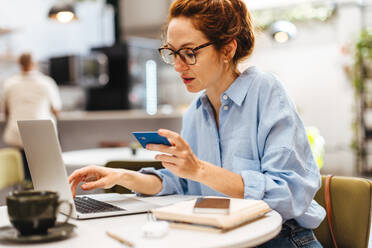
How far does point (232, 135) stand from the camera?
4.94 feet

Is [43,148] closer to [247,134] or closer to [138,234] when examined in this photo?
[138,234]

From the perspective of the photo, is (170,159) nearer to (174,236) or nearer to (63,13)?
(174,236)

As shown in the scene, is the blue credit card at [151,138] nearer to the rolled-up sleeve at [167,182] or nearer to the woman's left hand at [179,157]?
the woman's left hand at [179,157]

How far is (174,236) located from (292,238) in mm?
504

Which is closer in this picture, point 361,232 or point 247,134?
point 247,134

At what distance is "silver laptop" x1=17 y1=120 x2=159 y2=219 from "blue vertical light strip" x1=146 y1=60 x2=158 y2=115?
6309 millimetres

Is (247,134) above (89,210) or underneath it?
above

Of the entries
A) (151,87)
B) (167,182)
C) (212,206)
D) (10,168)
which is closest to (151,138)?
(212,206)

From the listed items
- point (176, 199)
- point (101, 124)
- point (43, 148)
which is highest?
point (43, 148)

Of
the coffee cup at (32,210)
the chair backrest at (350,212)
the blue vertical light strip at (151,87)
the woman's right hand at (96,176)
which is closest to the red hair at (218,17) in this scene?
the woman's right hand at (96,176)

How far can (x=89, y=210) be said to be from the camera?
1.31 metres

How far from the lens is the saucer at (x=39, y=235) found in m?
0.97

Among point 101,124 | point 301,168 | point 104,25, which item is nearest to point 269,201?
point 301,168

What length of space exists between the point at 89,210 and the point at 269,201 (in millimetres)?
506
